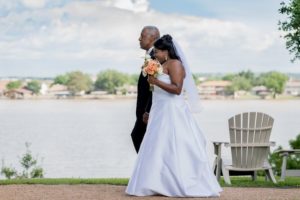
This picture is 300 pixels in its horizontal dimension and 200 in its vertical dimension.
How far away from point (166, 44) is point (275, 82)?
75.6 m

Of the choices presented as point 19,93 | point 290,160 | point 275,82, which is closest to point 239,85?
point 275,82

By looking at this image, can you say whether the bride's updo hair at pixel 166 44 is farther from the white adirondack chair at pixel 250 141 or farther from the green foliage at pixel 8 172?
the green foliage at pixel 8 172

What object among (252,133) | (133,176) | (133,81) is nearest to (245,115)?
(252,133)

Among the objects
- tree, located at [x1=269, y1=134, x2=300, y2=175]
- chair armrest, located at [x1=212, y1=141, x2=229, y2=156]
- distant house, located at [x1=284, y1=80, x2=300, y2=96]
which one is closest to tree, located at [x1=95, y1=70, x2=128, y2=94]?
distant house, located at [x1=284, y1=80, x2=300, y2=96]

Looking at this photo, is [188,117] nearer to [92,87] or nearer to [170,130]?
[170,130]

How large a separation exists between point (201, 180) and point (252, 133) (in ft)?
11.1

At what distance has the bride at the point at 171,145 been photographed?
1042 centimetres

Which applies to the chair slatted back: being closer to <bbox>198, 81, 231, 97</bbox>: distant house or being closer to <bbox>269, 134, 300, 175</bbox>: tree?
<bbox>269, 134, 300, 175</bbox>: tree

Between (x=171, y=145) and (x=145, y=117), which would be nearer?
(x=171, y=145)

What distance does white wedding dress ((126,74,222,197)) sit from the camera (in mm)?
10430

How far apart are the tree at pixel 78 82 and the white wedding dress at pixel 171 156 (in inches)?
2990

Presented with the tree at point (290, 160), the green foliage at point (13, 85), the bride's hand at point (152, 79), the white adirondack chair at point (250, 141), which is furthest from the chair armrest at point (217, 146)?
the green foliage at point (13, 85)

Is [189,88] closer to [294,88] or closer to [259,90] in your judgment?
[259,90]

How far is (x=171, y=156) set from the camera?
10539mm
